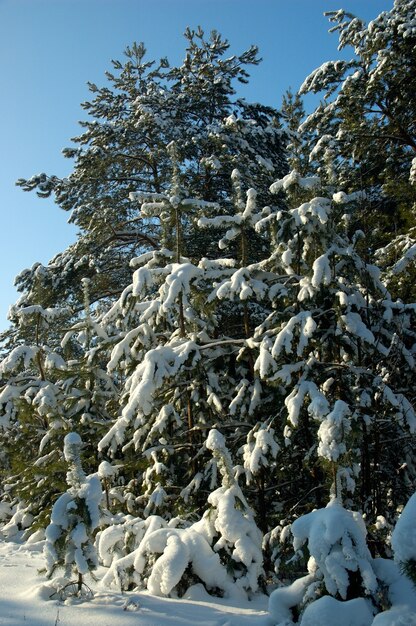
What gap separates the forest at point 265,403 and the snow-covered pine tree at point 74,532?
0.02 meters

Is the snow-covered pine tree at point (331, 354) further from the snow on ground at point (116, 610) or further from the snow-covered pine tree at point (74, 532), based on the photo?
the snow-covered pine tree at point (74, 532)

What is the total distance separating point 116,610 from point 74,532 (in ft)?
2.44

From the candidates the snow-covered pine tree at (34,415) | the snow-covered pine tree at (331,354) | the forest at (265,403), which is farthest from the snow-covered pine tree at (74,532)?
the snow-covered pine tree at (34,415)

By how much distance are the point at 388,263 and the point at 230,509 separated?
612 cm

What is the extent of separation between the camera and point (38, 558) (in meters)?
6.74

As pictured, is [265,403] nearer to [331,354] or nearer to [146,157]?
[331,354]

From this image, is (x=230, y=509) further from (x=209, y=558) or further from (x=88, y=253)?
(x=88, y=253)

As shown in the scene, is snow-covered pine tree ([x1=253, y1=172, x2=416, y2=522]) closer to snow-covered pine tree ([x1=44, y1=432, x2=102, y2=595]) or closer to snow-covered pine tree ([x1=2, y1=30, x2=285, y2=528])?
snow-covered pine tree ([x1=44, y1=432, x2=102, y2=595])

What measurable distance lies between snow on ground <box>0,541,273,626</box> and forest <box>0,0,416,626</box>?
0.19m

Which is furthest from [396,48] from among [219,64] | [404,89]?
[219,64]

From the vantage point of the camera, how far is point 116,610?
411 centimetres

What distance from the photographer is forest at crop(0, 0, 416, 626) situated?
14.8 ft

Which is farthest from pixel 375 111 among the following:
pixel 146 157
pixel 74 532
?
pixel 74 532

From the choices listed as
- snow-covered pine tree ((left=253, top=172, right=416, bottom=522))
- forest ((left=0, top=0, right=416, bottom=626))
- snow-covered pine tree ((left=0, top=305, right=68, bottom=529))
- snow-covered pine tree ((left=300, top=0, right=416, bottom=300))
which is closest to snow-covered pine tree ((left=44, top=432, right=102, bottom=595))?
forest ((left=0, top=0, right=416, bottom=626))
